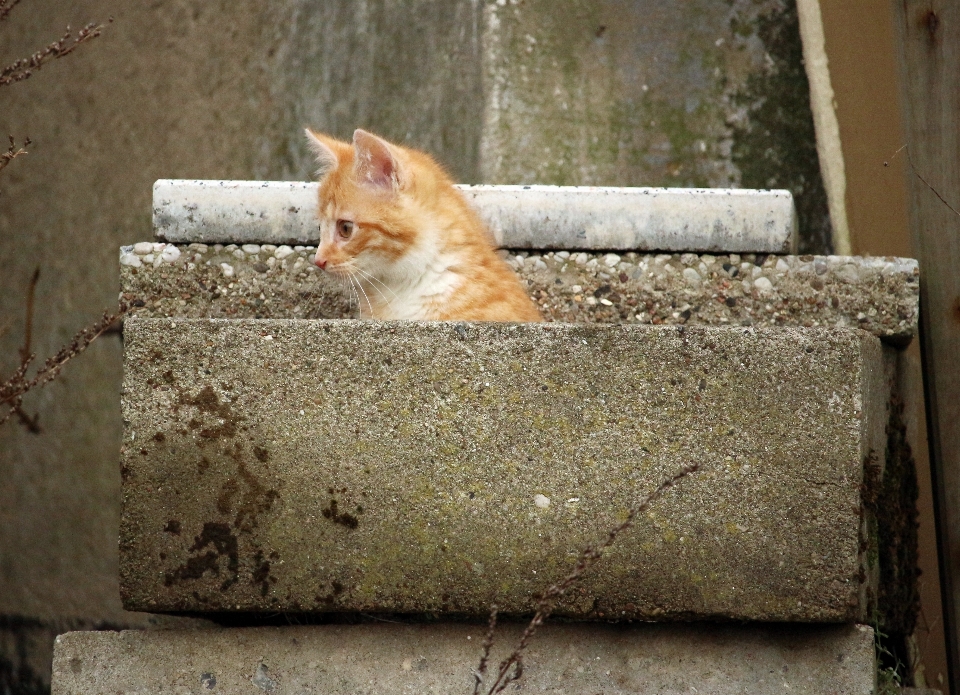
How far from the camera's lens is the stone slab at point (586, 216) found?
Result: 2.89 m

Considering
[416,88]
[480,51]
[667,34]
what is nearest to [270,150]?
[416,88]

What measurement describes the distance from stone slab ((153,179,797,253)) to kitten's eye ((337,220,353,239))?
6.1 inches

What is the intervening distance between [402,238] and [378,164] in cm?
23

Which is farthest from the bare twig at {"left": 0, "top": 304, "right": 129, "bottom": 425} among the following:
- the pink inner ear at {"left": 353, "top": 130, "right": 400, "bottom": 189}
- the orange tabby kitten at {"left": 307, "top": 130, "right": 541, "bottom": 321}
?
the pink inner ear at {"left": 353, "top": 130, "right": 400, "bottom": 189}

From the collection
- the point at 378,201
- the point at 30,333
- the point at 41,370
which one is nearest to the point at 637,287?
the point at 378,201

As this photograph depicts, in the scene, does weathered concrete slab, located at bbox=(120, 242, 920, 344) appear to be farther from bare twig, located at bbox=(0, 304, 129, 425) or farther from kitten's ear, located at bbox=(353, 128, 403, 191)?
kitten's ear, located at bbox=(353, 128, 403, 191)

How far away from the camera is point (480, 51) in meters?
3.82

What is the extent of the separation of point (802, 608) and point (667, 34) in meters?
2.26

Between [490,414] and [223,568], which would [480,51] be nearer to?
[490,414]

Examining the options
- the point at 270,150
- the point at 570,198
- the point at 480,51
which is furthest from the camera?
the point at 270,150

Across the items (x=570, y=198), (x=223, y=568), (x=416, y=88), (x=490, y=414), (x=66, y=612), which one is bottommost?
(x=66, y=612)

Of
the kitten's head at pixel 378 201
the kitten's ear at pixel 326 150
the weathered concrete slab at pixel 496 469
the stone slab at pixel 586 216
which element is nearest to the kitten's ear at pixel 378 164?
the kitten's head at pixel 378 201

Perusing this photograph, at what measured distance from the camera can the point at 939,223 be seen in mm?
3209

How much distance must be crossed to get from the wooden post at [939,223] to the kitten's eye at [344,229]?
1634mm
